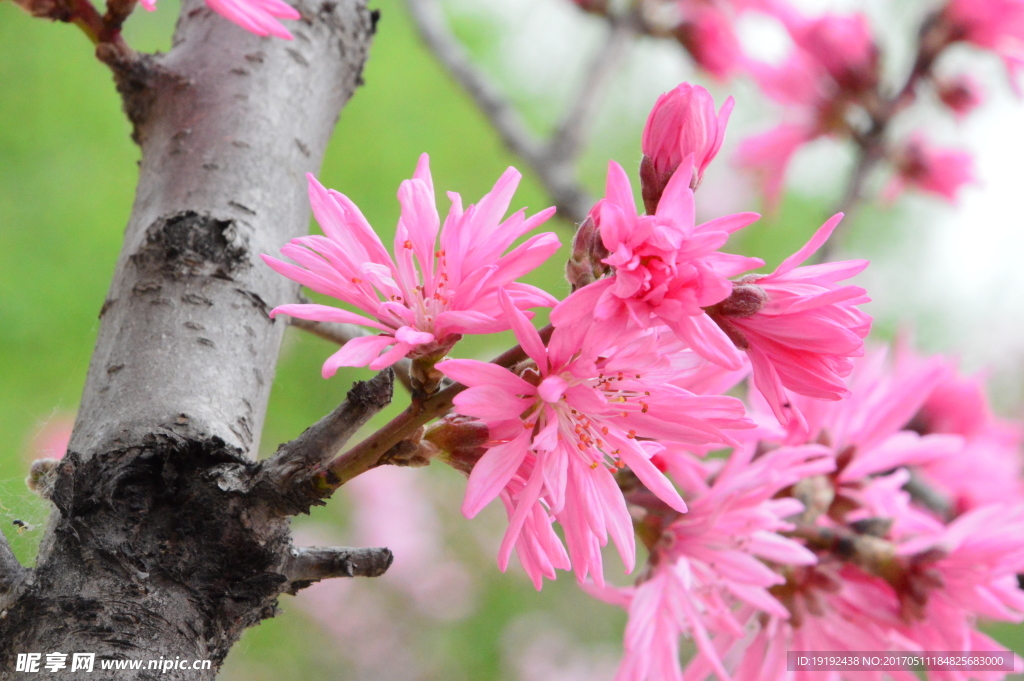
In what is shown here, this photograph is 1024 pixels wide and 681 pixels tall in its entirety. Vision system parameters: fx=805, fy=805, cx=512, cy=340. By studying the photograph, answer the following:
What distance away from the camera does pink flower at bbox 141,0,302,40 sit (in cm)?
78

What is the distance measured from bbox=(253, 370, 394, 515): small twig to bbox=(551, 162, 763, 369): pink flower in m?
0.19

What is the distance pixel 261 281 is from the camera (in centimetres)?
87

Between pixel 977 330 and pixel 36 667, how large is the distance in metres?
5.03

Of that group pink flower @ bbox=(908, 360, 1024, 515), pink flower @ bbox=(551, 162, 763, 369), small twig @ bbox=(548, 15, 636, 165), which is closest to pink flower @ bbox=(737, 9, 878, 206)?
small twig @ bbox=(548, 15, 636, 165)

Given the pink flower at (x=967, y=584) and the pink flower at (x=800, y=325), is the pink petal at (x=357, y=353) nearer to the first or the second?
the pink flower at (x=800, y=325)

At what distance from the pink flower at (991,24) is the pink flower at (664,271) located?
2.00 metres

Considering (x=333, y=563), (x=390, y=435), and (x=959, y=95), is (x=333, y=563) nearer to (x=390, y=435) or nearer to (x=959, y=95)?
(x=390, y=435)

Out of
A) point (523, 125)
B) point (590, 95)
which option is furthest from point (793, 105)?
point (523, 125)

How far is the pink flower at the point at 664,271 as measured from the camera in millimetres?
586

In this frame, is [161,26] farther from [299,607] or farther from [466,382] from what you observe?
[466,382]

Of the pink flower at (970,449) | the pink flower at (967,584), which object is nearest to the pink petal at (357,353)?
the pink flower at (967,584)

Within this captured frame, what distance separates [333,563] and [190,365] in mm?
239

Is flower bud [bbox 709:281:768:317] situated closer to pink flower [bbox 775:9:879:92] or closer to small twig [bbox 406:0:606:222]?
small twig [bbox 406:0:606:222]

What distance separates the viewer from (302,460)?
2.29 feet
